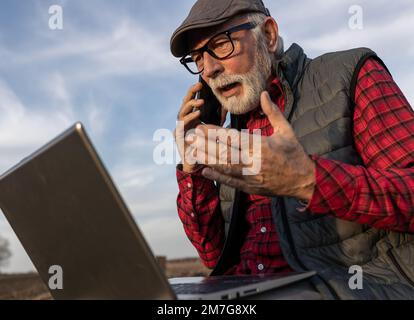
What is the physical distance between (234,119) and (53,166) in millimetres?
1961

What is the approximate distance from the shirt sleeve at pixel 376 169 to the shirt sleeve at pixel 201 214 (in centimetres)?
104

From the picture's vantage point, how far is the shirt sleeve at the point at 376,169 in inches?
75.0

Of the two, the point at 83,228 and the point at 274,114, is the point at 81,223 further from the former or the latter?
the point at 274,114

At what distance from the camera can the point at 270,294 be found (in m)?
1.71

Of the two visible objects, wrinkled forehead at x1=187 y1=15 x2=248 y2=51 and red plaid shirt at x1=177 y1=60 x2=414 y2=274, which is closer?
red plaid shirt at x1=177 y1=60 x2=414 y2=274

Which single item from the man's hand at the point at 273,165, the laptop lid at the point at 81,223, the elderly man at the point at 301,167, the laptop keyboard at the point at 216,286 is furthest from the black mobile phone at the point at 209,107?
the laptop lid at the point at 81,223

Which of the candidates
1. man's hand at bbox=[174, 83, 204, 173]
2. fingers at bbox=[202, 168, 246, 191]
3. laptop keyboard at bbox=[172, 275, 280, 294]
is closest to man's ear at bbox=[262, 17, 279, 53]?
man's hand at bbox=[174, 83, 204, 173]

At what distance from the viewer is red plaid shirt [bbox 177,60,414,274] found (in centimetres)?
195

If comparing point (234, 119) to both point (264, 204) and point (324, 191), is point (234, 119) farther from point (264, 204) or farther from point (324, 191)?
point (324, 191)

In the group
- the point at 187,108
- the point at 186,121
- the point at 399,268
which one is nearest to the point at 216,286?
the point at 399,268

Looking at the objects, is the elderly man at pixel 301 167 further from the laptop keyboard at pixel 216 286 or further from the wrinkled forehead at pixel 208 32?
the laptop keyboard at pixel 216 286

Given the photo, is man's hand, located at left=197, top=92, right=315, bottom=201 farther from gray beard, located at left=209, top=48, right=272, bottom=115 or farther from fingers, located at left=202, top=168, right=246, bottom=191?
gray beard, located at left=209, top=48, right=272, bottom=115

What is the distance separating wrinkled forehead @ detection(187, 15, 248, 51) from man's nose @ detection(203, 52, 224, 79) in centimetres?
14

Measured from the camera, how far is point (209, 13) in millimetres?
3096
